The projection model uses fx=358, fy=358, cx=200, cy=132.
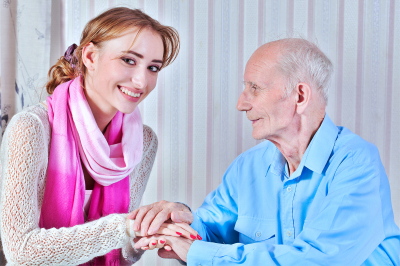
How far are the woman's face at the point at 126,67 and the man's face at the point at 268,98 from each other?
13.9 inches

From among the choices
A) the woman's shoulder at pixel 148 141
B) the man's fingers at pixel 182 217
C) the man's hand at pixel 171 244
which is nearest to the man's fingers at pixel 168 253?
the man's hand at pixel 171 244

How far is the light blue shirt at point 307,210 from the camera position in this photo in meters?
0.94

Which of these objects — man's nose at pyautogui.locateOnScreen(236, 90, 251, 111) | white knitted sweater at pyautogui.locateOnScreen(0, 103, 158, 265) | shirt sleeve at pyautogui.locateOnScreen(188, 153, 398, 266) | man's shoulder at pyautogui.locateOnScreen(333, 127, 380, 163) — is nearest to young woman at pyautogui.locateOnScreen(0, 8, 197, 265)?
white knitted sweater at pyautogui.locateOnScreen(0, 103, 158, 265)

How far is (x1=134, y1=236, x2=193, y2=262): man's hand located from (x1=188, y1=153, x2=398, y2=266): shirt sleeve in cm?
6

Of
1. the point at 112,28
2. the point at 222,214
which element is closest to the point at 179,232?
the point at 222,214

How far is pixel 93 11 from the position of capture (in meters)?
1.69

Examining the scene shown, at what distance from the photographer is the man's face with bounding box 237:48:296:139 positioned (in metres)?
1.12

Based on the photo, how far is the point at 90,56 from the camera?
126 cm

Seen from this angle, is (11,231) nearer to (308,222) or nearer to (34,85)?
(34,85)

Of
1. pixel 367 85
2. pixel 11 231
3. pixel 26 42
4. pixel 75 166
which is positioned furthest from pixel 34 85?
pixel 367 85

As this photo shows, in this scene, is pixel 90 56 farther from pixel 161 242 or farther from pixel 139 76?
pixel 161 242

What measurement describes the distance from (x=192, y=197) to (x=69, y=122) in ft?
2.47

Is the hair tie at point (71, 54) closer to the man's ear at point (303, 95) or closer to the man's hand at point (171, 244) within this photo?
the man's hand at point (171, 244)

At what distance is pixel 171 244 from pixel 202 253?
0.14 metres
